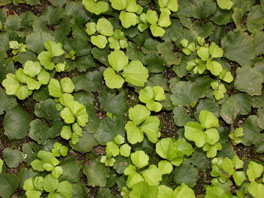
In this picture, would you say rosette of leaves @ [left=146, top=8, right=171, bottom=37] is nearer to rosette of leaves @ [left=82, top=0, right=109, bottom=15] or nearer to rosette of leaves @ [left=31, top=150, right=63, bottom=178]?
rosette of leaves @ [left=82, top=0, right=109, bottom=15]

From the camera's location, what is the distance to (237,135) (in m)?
2.71

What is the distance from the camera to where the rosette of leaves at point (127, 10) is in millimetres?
2752

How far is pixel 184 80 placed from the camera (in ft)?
9.59

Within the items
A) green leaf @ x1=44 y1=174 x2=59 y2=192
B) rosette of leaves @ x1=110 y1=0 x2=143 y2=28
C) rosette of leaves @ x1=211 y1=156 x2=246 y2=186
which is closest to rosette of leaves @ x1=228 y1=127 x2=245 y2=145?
rosette of leaves @ x1=211 y1=156 x2=246 y2=186

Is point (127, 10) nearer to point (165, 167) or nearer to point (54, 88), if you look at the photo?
point (54, 88)

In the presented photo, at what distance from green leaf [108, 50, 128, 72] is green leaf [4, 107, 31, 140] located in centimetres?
82

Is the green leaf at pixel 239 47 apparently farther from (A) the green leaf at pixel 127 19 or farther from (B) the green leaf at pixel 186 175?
(B) the green leaf at pixel 186 175

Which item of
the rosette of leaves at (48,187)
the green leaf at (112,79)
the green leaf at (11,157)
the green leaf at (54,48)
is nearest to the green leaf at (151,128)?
the green leaf at (112,79)

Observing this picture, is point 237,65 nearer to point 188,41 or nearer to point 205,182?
point 188,41

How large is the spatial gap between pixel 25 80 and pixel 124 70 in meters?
0.79

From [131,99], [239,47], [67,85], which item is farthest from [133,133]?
[239,47]

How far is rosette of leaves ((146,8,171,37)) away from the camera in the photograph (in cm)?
280

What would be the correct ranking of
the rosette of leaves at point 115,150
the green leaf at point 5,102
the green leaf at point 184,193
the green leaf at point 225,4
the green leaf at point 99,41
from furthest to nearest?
the green leaf at point 225,4 → the green leaf at point 99,41 → the green leaf at point 5,102 → the rosette of leaves at point 115,150 → the green leaf at point 184,193

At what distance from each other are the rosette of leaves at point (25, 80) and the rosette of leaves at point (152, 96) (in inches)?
31.0
